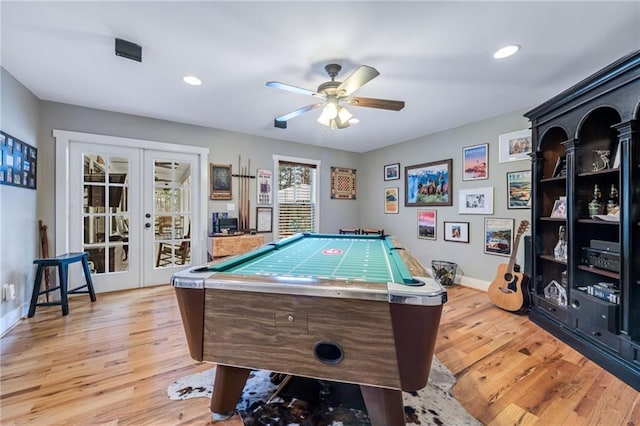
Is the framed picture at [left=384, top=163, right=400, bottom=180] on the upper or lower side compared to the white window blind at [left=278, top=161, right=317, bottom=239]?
upper

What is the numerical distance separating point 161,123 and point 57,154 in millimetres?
1178

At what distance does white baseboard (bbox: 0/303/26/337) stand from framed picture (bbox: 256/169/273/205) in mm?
2875

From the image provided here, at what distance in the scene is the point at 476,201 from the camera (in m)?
3.75

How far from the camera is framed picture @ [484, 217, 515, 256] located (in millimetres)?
3402

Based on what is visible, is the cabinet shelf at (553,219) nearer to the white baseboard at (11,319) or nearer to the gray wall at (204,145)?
the gray wall at (204,145)

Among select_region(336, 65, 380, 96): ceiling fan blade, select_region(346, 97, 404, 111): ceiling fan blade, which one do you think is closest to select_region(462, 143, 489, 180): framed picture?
select_region(346, 97, 404, 111): ceiling fan blade

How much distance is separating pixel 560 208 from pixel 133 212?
4869mm

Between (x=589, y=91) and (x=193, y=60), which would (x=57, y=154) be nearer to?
(x=193, y=60)

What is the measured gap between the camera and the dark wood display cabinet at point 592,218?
1.78m

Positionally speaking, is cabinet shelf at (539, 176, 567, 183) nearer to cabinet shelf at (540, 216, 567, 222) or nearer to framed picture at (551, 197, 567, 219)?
framed picture at (551, 197, 567, 219)

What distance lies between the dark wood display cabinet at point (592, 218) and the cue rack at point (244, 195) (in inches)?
145

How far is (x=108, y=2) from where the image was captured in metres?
1.59

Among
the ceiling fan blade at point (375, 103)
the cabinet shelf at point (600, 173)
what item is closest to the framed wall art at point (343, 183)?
the ceiling fan blade at point (375, 103)

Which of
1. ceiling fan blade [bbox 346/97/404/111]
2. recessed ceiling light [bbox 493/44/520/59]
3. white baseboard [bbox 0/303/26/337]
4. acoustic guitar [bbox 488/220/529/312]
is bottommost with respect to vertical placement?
white baseboard [bbox 0/303/26/337]
